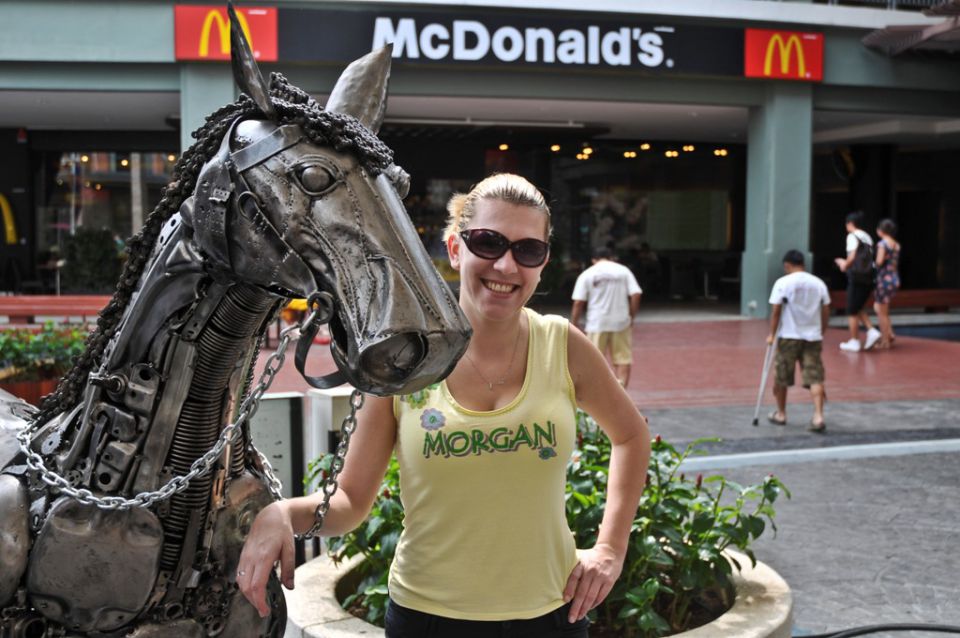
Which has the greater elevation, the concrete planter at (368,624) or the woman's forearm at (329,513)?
the woman's forearm at (329,513)

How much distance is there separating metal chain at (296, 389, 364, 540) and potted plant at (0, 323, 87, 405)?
Result: 611 cm

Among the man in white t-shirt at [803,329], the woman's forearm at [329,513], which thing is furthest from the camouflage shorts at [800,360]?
the woman's forearm at [329,513]

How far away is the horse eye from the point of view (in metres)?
1.50

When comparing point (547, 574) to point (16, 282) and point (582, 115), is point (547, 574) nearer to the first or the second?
point (582, 115)

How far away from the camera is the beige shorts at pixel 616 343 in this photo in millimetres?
9953

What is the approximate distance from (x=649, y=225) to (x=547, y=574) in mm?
26061

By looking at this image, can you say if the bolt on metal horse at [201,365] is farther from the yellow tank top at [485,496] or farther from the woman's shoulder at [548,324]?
the woman's shoulder at [548,324]

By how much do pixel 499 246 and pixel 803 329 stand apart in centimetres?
763

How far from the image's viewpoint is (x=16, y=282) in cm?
2367

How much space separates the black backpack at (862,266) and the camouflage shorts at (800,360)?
6530 mm

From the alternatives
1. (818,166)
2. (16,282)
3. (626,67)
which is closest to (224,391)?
(626,67)

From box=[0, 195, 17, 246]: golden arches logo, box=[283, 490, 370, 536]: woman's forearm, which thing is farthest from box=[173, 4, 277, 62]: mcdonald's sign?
box=[283, 490, 370, 536]: woman's forearm

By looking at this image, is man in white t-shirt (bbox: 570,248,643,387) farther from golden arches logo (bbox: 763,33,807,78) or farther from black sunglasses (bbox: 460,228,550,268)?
golden arches logo (bbox: 763,33,807,78)

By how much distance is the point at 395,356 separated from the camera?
4.63 ft
